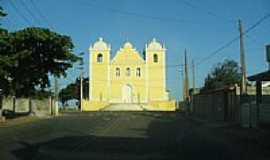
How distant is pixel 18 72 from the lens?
47438 mm

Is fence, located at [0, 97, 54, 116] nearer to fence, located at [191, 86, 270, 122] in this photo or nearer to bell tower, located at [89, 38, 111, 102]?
fence, located at [191, 86, 270, 122]

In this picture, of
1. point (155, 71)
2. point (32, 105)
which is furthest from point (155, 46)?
point (32, 105)

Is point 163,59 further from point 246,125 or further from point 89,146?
point 89,146

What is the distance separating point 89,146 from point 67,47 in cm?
2992

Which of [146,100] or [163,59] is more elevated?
[163,59]

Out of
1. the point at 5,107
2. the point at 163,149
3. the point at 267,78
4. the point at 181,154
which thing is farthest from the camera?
the point at 5,107

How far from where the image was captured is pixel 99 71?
10894cm

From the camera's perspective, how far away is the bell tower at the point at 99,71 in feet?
355

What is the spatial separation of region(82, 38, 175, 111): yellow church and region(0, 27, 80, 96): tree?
55788mm

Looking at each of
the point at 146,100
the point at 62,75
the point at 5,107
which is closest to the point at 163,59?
the point at 146,100

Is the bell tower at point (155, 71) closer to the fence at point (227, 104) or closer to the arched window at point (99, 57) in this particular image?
the arched window at point (99, 57)

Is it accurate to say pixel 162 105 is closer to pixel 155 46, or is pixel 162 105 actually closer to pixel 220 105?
pixel 155 46

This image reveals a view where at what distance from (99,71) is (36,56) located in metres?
60.5

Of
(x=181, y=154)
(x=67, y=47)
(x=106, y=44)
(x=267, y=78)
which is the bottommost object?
(x=181, y=154)
